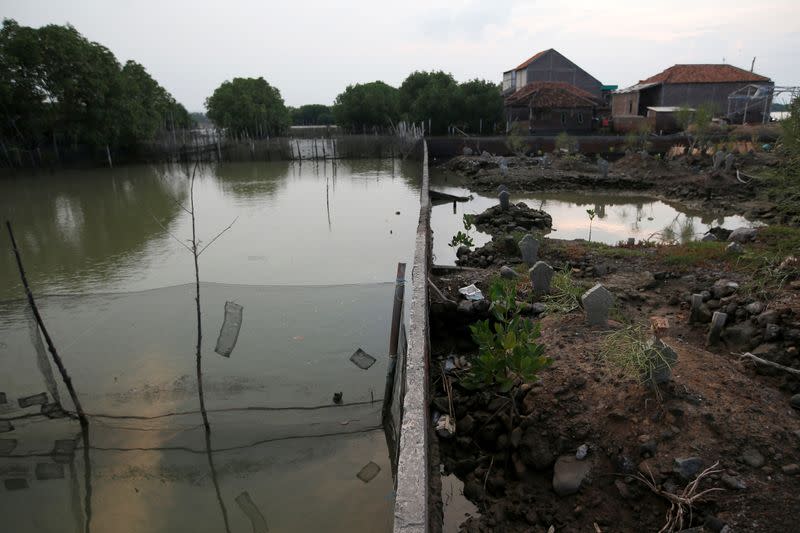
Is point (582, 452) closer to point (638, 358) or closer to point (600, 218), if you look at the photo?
point (638, 358)

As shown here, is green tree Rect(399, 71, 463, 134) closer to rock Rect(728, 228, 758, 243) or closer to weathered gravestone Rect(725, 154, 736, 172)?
weathered gravestone Rect(725, 154, 736, 172)

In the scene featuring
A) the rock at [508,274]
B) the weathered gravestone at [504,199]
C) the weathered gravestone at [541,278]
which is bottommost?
the rock at [508,274]

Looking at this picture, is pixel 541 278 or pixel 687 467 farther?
pixel 541 278

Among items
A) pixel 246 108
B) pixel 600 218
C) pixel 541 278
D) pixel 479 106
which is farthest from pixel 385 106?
pixel 541 278

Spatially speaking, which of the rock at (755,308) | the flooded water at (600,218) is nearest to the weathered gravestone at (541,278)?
the rock at (755,308)

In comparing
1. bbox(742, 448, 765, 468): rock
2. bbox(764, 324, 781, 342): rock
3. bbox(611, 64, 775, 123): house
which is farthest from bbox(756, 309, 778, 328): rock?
bbox(611, 64, 775, 123): house

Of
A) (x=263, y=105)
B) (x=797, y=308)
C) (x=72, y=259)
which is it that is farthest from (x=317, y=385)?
(x=263, y=105)

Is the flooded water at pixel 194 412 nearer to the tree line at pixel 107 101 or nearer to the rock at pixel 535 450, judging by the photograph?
the rock at pixel 535 450

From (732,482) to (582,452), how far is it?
909 millimetres

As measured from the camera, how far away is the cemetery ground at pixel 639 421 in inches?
125

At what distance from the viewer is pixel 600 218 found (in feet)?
49.9

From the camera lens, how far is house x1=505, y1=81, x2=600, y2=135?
1342 inches

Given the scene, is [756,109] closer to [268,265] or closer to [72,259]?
[268,265]

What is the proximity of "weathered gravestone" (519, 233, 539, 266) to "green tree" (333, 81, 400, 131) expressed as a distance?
115 feet
